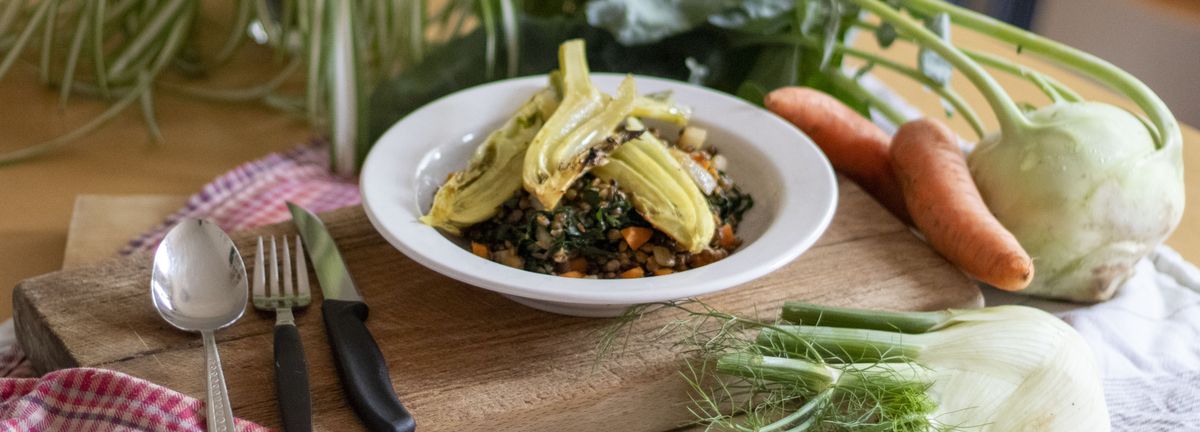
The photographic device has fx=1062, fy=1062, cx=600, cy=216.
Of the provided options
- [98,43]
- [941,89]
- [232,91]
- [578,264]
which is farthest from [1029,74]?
[98,43]

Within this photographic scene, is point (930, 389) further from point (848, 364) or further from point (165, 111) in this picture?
point (165, 111)

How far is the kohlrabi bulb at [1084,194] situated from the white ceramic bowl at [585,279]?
27 cm

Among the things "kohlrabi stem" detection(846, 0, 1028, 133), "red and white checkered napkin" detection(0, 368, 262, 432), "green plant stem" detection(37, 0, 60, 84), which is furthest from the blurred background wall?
"red and white checkered napkin" detection(0, 368, 262, 432)

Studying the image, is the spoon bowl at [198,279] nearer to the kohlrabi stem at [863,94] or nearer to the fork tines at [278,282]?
the fork tines at [278,282]

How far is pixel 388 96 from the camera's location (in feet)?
6.48

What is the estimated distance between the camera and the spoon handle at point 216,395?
42.1 inches

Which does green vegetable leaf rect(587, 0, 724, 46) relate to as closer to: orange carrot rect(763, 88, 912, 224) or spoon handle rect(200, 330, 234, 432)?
orange carrot rect(763, 88, 912, 224)

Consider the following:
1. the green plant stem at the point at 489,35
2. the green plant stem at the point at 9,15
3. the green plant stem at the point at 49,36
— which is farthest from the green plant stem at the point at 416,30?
the green plant stem at the point at 9,15

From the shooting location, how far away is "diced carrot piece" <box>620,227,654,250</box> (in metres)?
1.31

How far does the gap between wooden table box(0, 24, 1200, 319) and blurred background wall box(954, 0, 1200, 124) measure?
1.41m

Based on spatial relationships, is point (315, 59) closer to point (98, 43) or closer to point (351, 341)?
point (98, 43)

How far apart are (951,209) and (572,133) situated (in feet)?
1.74

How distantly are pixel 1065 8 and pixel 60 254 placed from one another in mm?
3297

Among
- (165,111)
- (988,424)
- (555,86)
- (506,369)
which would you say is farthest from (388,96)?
(988,424)
